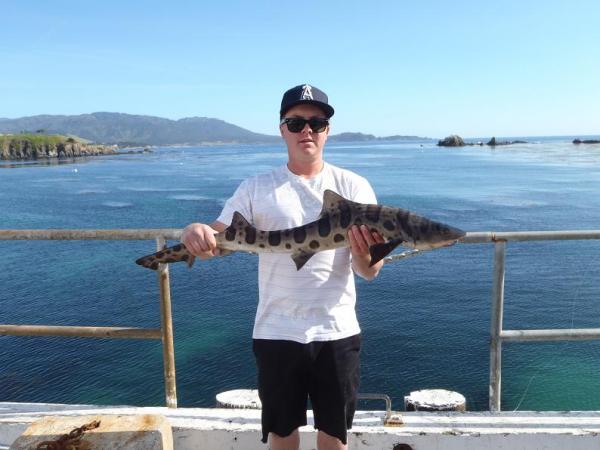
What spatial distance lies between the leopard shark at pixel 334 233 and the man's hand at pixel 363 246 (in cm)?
4

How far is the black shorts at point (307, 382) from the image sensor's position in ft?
11.5

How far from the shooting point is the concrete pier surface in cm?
432

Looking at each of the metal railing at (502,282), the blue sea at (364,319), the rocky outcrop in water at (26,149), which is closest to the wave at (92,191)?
the blue sea at (364,319)

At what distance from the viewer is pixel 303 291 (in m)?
3.51

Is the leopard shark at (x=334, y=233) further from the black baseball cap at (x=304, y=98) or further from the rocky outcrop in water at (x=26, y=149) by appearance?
the rocky outcrop in water at (x=26, y=149)

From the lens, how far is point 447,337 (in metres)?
20.8

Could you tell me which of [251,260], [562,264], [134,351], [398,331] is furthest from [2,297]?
[562,264]

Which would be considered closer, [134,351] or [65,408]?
[65,408]

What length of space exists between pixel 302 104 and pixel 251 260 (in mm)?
29499

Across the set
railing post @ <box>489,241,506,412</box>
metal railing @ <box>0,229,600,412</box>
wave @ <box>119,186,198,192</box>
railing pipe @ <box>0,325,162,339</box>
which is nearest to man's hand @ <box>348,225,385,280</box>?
metal railing @ <box>0,229,600,412</box>

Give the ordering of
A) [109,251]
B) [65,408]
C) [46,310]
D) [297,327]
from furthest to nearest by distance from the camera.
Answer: [109,251]
[46,310]
[65,408]
[297,327]

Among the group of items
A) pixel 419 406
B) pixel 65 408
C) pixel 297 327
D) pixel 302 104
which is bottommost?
pixel 419 406

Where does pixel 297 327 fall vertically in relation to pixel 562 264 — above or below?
above

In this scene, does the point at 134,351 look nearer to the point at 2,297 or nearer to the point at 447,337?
the point at 2,297
